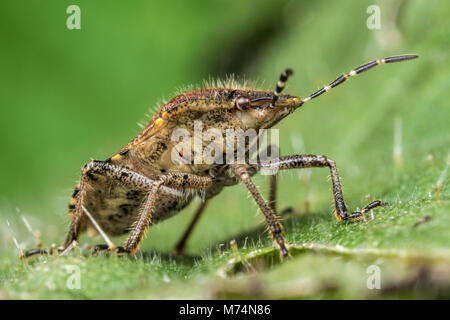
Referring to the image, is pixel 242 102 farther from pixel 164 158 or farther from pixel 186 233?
pixel 186 233

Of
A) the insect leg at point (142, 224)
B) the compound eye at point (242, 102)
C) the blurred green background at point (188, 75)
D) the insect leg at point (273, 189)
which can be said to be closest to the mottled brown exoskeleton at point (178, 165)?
the compound eye at point (242, 102)

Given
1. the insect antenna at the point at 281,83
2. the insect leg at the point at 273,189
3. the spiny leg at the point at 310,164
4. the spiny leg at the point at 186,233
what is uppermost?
the insect antenna at the point at 281,83

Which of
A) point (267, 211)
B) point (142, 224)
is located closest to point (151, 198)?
point (142, 224)

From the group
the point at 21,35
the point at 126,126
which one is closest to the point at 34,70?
the point at 21,35

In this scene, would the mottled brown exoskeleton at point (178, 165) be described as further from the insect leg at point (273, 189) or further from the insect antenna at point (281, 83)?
the insect leg at point (273, 189)

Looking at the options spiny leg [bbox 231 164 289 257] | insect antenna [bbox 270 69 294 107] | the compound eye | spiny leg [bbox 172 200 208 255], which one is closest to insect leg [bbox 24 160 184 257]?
spiny leg [bbox 231 164 289 257]

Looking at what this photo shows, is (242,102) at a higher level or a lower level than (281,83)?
lower
